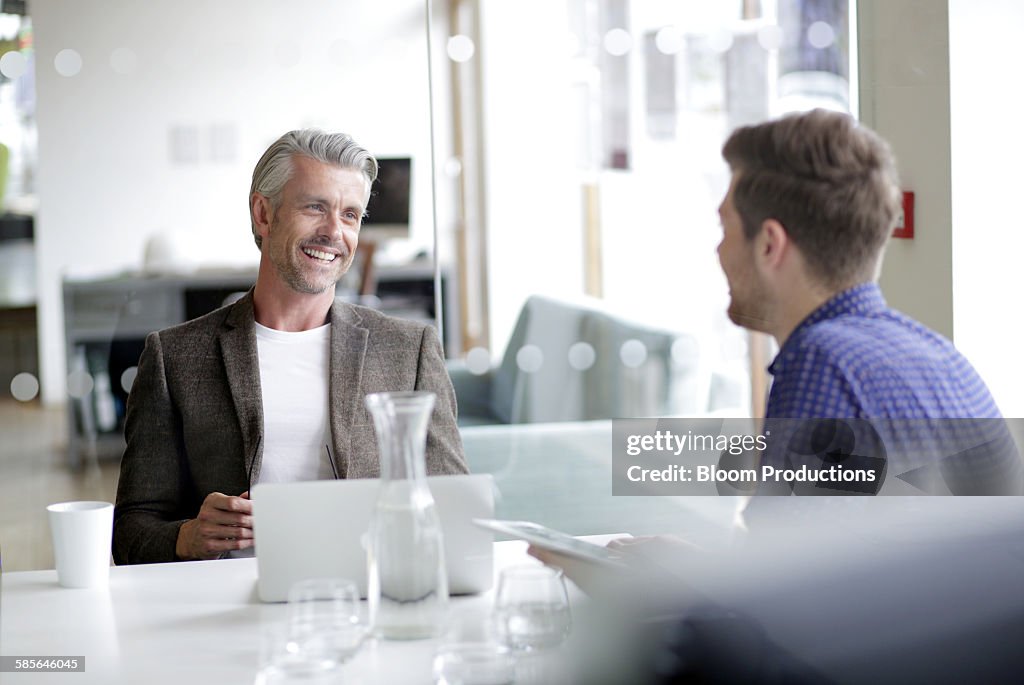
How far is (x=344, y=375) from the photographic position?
203 cm

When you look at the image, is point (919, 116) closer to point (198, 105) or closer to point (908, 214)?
point (908, 214)

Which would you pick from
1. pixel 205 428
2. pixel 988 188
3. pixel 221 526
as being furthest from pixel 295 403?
pixel 988 188

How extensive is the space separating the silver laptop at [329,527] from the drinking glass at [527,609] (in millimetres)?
158

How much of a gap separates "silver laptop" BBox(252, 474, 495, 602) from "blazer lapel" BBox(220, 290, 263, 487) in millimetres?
542

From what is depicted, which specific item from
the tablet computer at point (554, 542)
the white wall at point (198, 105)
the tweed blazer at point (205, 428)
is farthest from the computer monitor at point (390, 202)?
the tablet computer at point (554, 542)

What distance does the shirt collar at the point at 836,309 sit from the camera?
1.66 m

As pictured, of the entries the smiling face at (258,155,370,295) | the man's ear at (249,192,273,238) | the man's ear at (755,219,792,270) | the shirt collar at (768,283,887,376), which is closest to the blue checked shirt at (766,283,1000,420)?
the shirt collar at (768,283,887,376)

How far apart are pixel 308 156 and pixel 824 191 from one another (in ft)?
3.12

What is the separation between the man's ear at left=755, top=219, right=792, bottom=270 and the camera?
67.3 inches

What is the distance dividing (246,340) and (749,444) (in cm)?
116

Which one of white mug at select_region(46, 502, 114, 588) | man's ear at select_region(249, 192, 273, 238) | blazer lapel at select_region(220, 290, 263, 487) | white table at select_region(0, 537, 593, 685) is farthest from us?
man's ear at select_region(249, 192, 273, 238)

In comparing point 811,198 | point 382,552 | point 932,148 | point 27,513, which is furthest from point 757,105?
point 27,513

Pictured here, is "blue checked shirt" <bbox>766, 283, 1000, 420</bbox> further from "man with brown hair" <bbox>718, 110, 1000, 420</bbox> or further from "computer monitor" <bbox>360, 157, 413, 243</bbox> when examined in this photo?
"computer monitor" <bbox>360, 157, 413, 243</bbox>

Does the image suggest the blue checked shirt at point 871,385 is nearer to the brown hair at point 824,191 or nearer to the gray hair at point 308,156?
the brown hair at point 824,191
